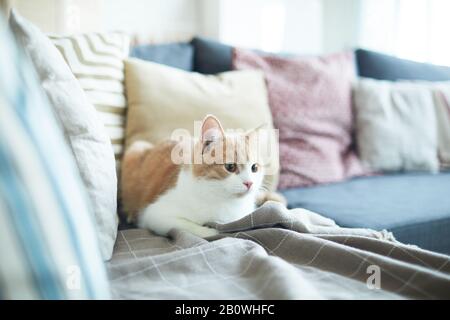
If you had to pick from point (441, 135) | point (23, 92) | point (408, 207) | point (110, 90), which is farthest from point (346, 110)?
point (23, 92)

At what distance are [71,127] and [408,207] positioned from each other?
101cm

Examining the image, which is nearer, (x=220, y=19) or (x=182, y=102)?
(x=182, y=102)

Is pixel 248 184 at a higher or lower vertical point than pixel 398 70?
lower

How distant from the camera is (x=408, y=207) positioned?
4.32 ft

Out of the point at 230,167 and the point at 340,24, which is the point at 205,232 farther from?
the point at 340,24

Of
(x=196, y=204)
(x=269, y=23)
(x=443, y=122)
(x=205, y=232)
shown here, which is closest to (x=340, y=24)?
(x=269, y=23)

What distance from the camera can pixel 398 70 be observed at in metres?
2.01

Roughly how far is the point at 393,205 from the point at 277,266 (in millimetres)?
762

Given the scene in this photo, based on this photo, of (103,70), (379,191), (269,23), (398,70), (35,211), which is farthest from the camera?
(269,23)

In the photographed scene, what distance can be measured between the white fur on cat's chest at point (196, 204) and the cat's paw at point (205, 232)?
7 cm

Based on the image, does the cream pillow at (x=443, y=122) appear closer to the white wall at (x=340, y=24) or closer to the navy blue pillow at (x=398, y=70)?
the navy blue pillow at (x=398, y=70)

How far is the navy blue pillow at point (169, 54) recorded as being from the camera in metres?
1.59

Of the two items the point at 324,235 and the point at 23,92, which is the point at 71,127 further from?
the point at 324,235

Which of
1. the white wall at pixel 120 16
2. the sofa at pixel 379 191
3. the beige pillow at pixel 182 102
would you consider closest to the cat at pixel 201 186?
the beige pillow at pixel 182 102
